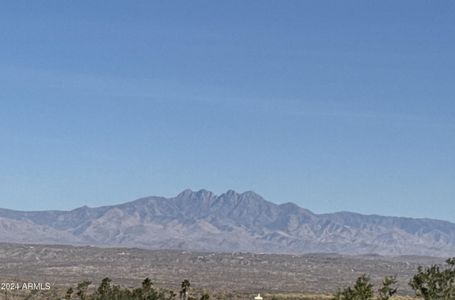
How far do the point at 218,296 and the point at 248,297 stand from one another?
675cm

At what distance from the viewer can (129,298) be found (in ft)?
409

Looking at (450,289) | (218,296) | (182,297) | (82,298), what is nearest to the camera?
(450,289)

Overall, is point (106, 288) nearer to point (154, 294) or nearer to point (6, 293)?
point (154, 294)

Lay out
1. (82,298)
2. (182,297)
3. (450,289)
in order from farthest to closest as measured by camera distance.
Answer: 1. (182,297)
2. (82,298)
3. (450,289)

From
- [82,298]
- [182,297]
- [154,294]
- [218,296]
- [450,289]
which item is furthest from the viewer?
[218,296]

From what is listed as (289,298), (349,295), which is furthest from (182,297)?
(349,295)

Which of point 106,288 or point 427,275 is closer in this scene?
point 427,275

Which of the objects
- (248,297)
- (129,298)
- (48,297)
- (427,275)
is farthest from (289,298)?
(427,275)

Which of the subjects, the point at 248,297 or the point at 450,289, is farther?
the point at 248,297

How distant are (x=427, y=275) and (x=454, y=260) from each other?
43.9ft

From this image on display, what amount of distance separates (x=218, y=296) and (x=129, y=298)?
2843 inches

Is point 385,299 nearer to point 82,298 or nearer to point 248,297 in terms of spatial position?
point 82,298

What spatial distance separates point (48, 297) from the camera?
18088 centimetres

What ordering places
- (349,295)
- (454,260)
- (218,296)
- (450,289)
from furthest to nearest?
(218,296)
(454,260)
(450,289)
(349,295)
